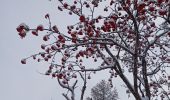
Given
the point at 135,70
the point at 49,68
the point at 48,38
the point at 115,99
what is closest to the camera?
the point at 48,38

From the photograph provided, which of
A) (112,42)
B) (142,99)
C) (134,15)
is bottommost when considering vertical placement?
(142,99)

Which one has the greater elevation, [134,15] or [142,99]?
[134,15]

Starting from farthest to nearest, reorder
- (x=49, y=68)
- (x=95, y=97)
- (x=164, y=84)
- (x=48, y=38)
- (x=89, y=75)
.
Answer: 1. (x=95, y=97)
2. (x=164, y=84)
3. (x=89, y=75)
4. (x=49, y=68)
5. (x=48, y=38)

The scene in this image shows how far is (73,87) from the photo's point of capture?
40.8ft

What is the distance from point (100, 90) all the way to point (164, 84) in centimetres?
2995

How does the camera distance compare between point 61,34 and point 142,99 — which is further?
point 142,99

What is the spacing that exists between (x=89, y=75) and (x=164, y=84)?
427 cm

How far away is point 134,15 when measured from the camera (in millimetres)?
7758

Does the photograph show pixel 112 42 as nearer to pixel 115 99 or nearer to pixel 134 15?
pixel 134 15

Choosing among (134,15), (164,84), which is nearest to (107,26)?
(134,15)

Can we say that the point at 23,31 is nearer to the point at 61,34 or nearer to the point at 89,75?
the point at 61,34

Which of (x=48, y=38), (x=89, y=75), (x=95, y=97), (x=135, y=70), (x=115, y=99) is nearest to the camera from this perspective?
(x=48, y=38)

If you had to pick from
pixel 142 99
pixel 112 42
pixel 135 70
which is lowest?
pixel 142 99

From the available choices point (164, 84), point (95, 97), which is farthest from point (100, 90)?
point (164, 84)
